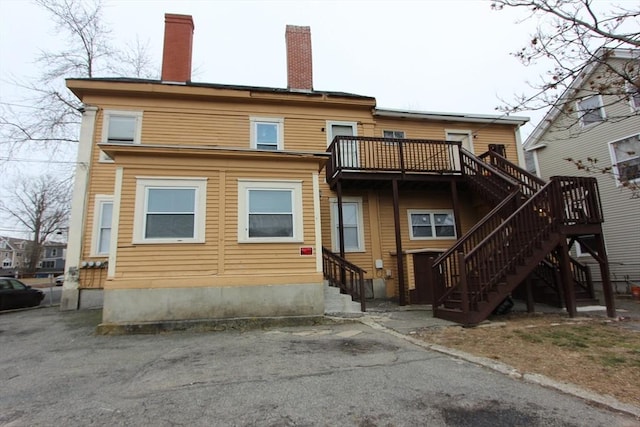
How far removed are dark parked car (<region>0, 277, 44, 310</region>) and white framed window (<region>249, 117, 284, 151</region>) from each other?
10426 millimetres

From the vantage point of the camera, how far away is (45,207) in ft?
134

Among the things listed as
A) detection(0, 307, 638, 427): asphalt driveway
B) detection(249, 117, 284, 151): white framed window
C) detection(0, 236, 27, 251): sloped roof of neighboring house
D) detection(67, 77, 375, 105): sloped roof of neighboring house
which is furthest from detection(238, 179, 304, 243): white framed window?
detection(0, 236, 27, 251): sloped roof of neighboring house

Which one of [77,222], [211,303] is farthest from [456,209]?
[77,222]

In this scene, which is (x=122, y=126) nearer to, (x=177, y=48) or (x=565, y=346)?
(x=177, y=48)

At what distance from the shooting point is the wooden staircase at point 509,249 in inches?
288

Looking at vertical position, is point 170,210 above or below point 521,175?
below

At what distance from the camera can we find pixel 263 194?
8.38 metres

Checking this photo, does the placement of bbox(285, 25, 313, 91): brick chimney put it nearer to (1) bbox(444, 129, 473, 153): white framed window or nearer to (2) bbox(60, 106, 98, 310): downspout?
(1) bbox(444, 129, 473, 153): white framed window

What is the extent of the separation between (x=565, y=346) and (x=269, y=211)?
20.6ft

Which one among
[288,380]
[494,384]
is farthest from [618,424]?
[288,380]

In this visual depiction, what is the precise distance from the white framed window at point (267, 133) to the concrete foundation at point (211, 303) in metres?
6.14

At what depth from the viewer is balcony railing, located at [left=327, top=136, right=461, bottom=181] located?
1109 cm

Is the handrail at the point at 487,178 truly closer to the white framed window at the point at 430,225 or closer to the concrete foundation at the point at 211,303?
the white framed window at the point at 430,225

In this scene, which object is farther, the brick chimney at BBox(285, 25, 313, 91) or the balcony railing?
the brick chimney at BBox(285, 25, 313, 91)
